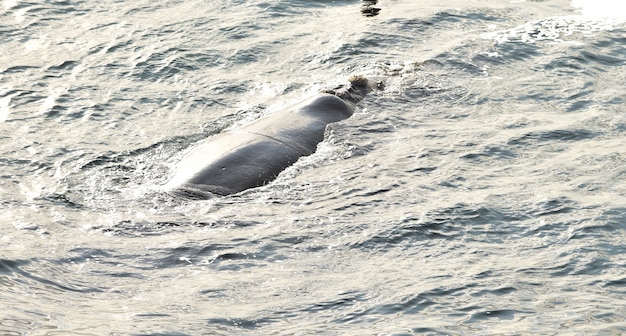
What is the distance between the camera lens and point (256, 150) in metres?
12.2

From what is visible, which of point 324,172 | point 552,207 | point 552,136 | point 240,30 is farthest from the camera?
point 240,30

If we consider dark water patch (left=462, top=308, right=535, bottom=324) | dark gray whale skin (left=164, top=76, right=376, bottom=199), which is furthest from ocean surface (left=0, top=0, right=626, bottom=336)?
dark gray whale skin (left=164, top=76, right=376, bottom=199)

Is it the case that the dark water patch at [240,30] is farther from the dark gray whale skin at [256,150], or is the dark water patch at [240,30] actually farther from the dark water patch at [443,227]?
the dark water patch at [443,227]

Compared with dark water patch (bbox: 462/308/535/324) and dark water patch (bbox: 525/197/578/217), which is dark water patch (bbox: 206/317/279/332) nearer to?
Answer: dark water patch (bbox: 462/308/535/324)

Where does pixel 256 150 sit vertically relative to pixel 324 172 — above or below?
above

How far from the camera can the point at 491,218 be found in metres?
10.8

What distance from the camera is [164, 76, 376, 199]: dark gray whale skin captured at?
11430 mm

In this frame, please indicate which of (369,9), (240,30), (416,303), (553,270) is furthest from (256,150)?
(369,9)

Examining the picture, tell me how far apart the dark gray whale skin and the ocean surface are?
225mm

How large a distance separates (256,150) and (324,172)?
904 millimetres

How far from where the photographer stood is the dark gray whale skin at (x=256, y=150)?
11.4 m

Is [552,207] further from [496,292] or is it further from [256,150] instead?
[256,150]

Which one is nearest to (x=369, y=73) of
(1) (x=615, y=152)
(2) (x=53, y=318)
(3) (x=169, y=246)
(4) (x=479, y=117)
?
(4) (x=479, y=117)

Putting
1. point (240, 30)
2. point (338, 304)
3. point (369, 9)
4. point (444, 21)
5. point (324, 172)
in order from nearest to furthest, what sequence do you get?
point (338, 304), point (324, 172), point (240, 30), point (444, 21), point (369, 9)
